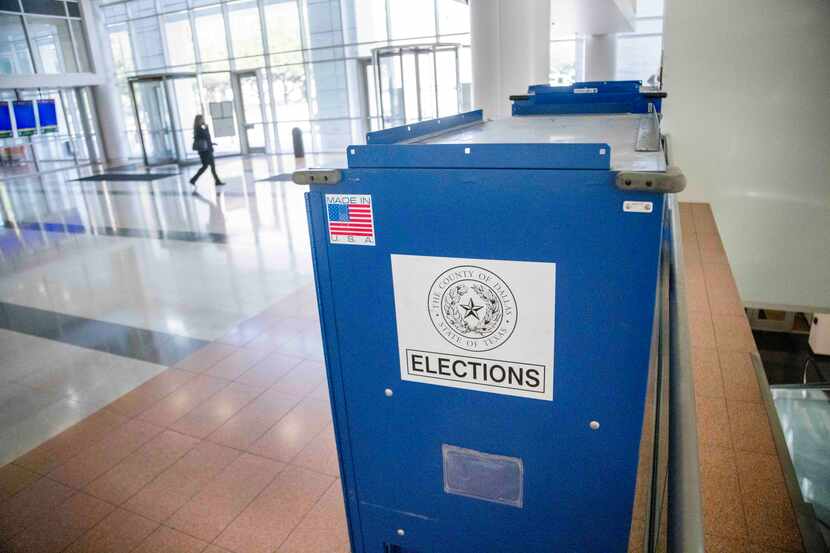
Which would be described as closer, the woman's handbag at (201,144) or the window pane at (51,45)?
the woman's handbag at (201,144)

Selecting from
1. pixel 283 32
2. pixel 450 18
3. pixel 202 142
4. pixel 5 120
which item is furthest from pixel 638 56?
pixel 5 120

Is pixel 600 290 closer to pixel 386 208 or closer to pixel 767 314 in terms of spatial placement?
pixel 386 208

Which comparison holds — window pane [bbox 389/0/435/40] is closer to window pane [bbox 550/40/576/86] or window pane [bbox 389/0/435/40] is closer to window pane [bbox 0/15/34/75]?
window pane [bbox 550/40/576/86]

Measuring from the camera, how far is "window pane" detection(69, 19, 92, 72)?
18.8 meters

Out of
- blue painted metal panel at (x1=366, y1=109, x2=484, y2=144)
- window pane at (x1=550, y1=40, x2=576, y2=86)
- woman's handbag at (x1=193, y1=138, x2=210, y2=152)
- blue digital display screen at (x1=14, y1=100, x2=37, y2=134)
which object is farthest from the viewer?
window pane at (x1=550, y1=40, x2=576, y2=86)

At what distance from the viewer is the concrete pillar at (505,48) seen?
163 inches

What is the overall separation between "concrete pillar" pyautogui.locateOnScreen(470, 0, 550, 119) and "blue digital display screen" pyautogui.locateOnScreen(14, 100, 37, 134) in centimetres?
1820

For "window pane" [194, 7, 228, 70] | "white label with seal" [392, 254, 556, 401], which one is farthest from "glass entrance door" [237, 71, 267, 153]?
"white label with seal" [392, 254, 556, 401]

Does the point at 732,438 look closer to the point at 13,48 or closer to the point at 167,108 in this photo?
the point at 167,108

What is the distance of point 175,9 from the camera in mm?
19625

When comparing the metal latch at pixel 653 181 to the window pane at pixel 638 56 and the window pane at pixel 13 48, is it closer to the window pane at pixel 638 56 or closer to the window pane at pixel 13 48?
the window pane at pixel 638 56

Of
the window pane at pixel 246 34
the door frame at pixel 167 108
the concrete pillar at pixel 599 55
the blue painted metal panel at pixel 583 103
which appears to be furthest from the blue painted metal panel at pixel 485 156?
the window pane at pixel 246 34

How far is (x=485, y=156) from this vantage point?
1155 millimetres

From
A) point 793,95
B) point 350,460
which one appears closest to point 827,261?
point 793,95
